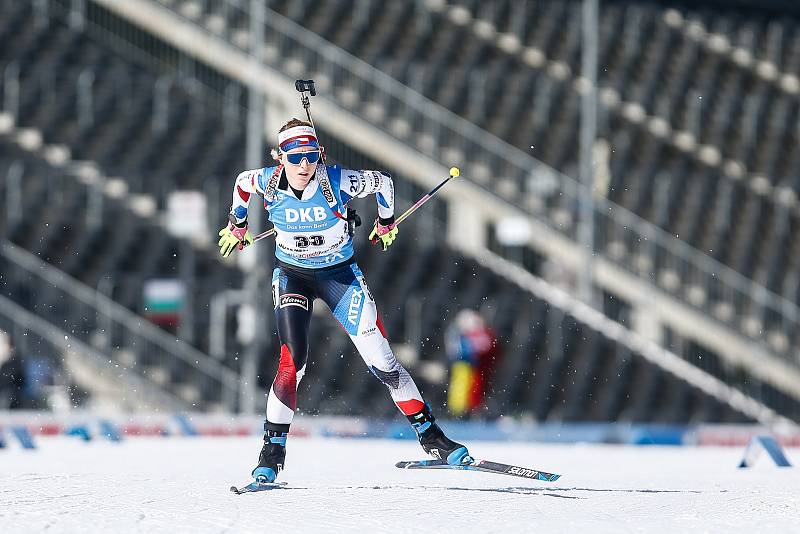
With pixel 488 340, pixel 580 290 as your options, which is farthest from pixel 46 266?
pixel 580 290

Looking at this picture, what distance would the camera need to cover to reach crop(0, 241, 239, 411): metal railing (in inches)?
751

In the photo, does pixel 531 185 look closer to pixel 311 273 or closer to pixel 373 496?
pixel 311 273

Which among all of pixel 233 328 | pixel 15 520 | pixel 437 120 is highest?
pixel 437 120

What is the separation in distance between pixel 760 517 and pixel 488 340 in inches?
439

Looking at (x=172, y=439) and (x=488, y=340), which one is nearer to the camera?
(x=172, y=439)

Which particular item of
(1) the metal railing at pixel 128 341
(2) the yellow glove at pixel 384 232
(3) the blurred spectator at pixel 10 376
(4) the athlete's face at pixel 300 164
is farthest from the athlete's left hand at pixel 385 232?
(1) the metal railing at pixel 128 341

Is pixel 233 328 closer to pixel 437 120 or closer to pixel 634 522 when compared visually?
pixel 437 120

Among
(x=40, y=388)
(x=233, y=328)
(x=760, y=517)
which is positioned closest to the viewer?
(x=760, y=517)

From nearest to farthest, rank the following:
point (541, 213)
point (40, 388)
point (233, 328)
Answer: point (40, 388), point (233, 328), point (541, 213)

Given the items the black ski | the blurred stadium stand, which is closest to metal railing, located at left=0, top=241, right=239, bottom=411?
the blurred stadium stand

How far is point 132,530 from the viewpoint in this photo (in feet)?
22.5

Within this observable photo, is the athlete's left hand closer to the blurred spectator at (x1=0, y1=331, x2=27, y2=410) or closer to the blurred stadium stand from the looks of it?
the blurred spectator at (x1=0, y1=331, x2=27, y2=410)

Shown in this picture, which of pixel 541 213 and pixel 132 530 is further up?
pixel 541 213

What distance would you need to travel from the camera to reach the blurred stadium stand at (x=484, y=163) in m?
20.0
